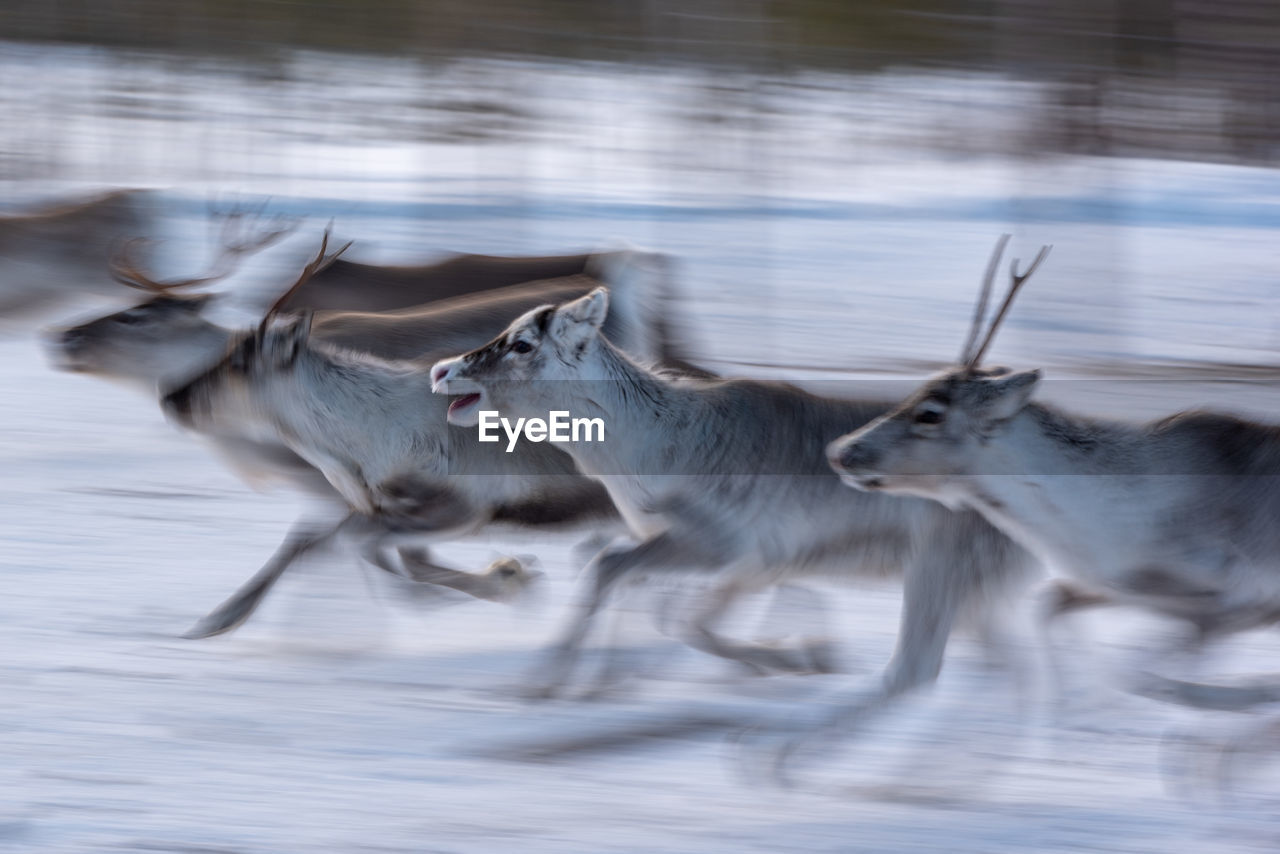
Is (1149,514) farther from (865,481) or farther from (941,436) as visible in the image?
(865,481)

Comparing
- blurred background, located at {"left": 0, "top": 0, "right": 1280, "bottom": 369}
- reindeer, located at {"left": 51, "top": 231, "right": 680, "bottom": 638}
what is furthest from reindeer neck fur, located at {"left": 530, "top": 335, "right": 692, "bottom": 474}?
blurred background, located at {"left": 0, "top": 0, "right": 1280, "bottom": 369}

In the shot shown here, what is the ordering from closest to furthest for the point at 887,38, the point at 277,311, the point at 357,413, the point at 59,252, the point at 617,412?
the point at 617,412 < the point at 357,413 < the point at 277,311 < the point at 59,252 < the point at 887,38

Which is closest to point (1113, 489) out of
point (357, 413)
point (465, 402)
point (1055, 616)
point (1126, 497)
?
point (1126, 497)

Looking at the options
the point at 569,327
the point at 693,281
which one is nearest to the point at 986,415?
the point at 569,327

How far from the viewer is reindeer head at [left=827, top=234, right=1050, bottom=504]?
3670 millimetres

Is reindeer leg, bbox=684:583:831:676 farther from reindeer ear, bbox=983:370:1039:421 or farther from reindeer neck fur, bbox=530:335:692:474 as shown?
reindeer ear, bbox=983:370:1039:421

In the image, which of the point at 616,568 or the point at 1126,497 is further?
the point at 616,568

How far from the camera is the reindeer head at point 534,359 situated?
427 cm

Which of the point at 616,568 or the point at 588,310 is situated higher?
the point at 588,310

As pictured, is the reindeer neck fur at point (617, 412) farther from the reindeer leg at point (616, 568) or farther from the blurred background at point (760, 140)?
the blurred background at point (760, 140)

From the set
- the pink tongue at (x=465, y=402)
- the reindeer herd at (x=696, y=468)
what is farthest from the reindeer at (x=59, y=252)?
the pink tongue at (x=465, y=402)

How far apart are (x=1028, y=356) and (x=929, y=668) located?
666cm

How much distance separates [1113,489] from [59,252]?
715 cm

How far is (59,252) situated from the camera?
30.6 ft
